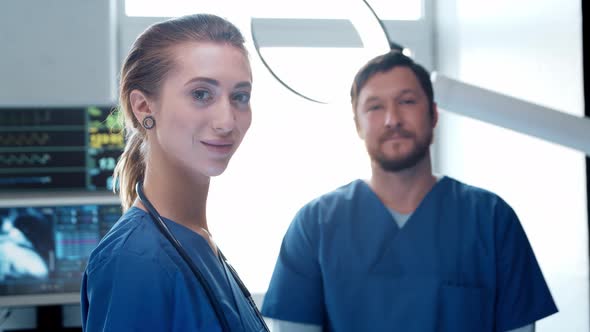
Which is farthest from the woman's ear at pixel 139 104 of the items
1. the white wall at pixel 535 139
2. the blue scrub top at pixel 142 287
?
the white wall at pixel 535 139

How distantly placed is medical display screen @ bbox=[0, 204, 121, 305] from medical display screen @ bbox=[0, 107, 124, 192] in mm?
70

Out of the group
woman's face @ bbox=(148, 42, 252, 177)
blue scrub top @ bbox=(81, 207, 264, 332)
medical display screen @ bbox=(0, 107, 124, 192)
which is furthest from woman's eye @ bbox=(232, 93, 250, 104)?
medical display screen @ bbox=(0, 107, 124, 192)

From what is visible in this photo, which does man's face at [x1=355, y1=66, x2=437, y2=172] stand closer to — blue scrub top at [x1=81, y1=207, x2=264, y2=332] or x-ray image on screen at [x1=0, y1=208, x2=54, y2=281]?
blue scrub top at [x1=81, y1=207, x2=264, y2=332]

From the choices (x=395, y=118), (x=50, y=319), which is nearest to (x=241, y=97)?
(x=395, y=118)

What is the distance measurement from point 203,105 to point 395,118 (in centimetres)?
48

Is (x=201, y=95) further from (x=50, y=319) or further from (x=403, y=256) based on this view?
(x=50, y=319)

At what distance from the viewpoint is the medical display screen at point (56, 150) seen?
1815 mm

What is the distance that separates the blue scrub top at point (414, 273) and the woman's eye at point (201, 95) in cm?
46

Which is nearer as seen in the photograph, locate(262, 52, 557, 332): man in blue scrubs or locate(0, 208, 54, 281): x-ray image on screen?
locate(262, 52, 557, 332): man in blue scrubs

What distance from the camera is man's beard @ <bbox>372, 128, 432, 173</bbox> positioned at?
1.12 metres

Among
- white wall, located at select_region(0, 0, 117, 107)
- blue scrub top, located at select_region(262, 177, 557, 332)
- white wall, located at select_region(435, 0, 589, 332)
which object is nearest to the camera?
blue scrub top, located at select_region(262, 177, 557, 332)

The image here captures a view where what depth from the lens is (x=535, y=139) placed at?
144 centimetres

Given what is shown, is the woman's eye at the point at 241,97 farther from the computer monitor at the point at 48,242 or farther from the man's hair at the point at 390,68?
the computer monitor at the point at 48,242

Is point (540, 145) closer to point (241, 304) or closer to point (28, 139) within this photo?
point (241, 304)
